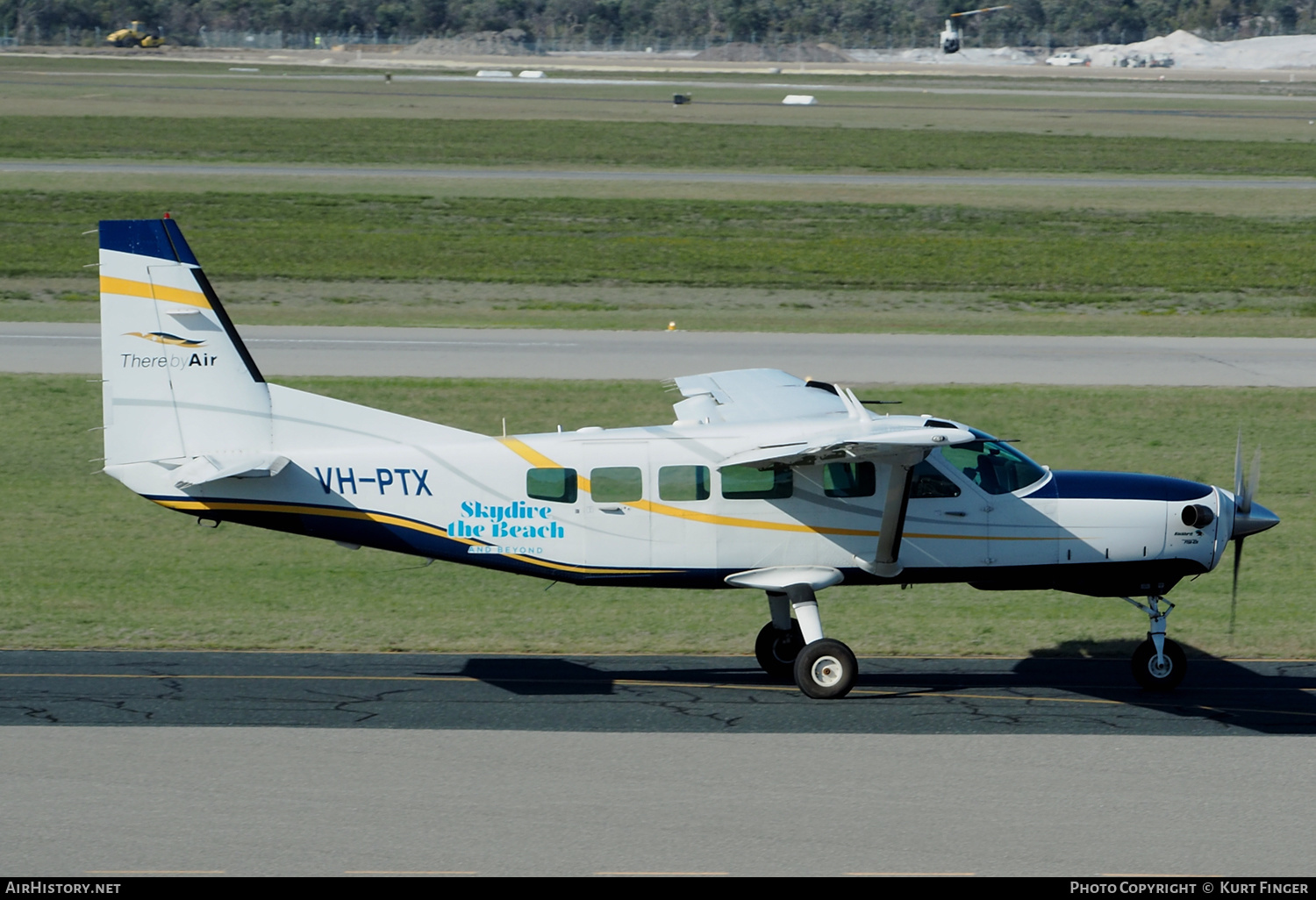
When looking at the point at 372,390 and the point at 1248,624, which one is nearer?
the point at 1248,624

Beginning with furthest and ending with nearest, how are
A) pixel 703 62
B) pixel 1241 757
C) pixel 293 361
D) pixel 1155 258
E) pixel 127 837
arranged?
pixel 703 62 < pixel 1155 258 < pixel 293 361 < pixel 1241 757 < pixel 127 837

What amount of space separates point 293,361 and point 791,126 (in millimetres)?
62882

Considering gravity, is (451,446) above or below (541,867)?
above

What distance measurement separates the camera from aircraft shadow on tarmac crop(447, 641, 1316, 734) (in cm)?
1355

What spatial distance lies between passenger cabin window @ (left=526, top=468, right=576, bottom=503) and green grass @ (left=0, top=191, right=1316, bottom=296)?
95.8ft

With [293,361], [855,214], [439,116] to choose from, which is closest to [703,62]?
[439,116]

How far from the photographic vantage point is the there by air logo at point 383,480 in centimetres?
1373

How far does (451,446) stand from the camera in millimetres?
13922

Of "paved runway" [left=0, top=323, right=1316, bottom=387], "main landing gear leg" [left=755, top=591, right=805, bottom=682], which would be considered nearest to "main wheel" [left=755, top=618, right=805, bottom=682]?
"main landing gear leg" [left=755, top=591, right=805, bottom=682]

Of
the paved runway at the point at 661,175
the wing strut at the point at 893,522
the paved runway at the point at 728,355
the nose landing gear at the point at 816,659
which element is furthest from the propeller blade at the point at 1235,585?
the paved runway at the point at 661,175

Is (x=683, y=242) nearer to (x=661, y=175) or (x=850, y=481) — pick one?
(x=661, y=175)

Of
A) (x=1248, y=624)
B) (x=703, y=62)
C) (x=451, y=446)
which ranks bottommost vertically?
(x=1248, y=624)

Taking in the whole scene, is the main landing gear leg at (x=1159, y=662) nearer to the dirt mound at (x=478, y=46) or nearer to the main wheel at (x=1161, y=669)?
the main wheel at (x=1161, y=669)

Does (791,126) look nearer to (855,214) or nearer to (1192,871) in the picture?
(855,214)
